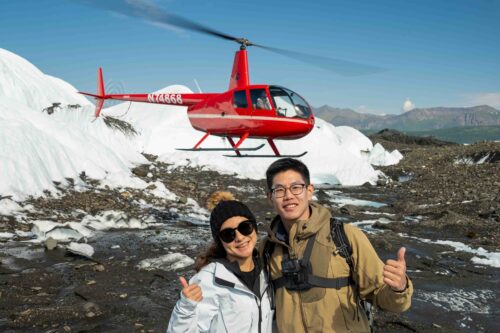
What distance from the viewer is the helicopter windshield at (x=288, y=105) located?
9.73 m

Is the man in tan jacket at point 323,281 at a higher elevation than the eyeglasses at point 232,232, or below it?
below

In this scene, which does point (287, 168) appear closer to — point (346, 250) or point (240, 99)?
point (346, 250)

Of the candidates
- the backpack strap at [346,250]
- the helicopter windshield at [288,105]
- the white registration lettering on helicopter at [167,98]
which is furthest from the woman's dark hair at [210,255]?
the white registration lettering on helicopter at [167,98]

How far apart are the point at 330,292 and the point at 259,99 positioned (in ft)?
25.6

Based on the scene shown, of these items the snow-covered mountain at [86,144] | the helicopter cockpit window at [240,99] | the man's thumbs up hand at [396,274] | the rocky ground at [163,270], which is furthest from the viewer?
the snow-covered mountain at [86,144]

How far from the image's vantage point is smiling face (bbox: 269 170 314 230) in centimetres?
276

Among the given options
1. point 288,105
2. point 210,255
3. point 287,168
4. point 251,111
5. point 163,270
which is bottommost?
point 163,270

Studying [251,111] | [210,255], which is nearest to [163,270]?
[251,111]

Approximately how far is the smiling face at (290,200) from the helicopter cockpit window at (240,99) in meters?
7.39

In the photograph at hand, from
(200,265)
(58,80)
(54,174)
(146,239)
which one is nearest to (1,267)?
(146,239)

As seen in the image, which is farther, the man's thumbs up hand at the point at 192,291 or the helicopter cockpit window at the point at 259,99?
the helicopter cockpit window at the point at 259,99

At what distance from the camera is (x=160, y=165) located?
920 inches

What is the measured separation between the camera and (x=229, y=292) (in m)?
2.60

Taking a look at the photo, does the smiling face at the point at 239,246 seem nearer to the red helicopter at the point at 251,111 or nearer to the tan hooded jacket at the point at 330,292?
the tan hooded jacket at the point at 330,292
